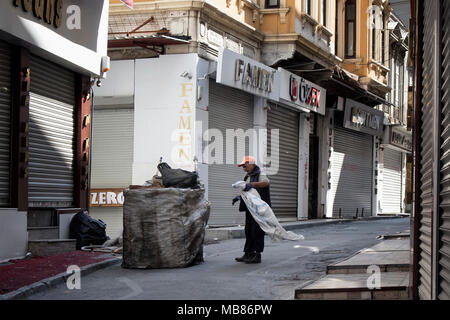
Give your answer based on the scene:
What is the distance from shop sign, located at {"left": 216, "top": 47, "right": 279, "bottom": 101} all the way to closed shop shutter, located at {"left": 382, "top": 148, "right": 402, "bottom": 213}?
55.6 ft

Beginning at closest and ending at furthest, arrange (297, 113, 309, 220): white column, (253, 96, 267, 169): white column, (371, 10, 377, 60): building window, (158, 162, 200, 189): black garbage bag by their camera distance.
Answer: (158, 162, 200, 189): black garbage bag → (253, 96, 267, 169): white column → (297, 113, 309, 220): white column → (371, 10, 377, 60): building window

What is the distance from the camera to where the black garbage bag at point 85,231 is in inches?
542

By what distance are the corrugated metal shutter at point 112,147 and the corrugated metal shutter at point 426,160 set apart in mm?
13212

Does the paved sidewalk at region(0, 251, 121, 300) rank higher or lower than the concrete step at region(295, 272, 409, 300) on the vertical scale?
lower

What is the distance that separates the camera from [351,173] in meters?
31.8

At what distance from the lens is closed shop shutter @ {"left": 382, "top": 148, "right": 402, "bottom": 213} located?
37.3 m

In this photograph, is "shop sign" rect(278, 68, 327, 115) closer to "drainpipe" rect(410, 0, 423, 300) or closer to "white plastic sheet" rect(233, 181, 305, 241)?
"white plastic sheet" rect(233, 181, 305, 241)

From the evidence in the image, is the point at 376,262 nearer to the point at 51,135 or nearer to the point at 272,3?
the point at 51,135

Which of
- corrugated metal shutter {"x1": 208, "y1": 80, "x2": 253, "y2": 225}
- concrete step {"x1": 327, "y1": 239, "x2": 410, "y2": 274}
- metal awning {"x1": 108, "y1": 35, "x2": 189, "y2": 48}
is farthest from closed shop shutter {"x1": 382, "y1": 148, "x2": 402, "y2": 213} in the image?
concrete step {"x1": 327, "y1": 239, "x2": 410, "y2": 274}

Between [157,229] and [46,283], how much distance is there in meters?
2.21

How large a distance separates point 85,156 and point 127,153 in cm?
405

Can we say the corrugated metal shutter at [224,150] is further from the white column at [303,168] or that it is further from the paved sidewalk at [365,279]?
the paved sidewalk at [365,279]

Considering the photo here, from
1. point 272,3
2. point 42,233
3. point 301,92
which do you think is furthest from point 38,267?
point 301,92
